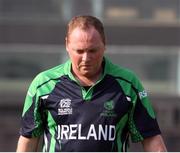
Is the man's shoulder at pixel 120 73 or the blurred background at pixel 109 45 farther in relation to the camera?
the blurred background at pixel 109 45

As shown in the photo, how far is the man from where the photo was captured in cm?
343

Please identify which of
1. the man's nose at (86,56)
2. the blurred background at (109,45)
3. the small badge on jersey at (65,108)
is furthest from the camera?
the blurred background at (109,45)

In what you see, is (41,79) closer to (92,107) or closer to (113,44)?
(92,107)

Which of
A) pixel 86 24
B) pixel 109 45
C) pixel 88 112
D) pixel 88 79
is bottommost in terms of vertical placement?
pixel 88 112

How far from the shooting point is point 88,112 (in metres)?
3.48

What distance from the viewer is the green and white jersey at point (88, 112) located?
11.3 feet

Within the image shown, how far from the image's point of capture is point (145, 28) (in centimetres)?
1198

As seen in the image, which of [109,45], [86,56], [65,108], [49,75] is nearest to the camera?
[86,56]

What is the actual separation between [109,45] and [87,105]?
8.44 meters

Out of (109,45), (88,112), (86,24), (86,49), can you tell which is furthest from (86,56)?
(109,45)

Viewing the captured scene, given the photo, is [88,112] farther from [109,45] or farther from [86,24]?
[109,45]

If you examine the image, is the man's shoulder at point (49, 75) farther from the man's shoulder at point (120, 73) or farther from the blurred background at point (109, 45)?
the blurred background at point (109, 45)

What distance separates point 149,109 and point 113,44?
8.43 meters

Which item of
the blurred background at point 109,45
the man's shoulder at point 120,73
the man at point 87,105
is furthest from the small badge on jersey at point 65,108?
the blurred background at point 109,45
